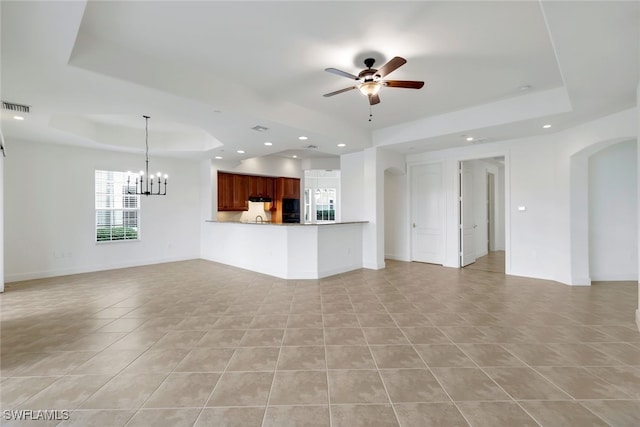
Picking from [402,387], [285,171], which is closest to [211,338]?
[402,387]

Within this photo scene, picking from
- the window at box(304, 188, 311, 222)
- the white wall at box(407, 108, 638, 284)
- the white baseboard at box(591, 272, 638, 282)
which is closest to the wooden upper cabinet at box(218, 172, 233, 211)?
the window at box(304, 188, 311, 222)

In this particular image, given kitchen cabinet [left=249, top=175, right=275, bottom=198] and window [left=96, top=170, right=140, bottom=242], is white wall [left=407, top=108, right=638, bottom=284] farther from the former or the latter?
window [left=96, top=170, right=140, bottom=242]

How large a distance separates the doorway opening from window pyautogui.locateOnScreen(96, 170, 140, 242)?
7641 mm

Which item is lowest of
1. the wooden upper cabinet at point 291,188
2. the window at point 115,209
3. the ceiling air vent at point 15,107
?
the window at point 115,209

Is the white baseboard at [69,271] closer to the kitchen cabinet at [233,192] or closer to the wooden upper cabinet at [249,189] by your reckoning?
the kitchen cabinet at [233,192]

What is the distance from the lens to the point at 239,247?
648cm

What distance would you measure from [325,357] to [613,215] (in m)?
5.98

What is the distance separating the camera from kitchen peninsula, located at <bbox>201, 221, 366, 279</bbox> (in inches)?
210

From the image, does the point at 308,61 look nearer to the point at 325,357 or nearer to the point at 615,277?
the point at 325,357

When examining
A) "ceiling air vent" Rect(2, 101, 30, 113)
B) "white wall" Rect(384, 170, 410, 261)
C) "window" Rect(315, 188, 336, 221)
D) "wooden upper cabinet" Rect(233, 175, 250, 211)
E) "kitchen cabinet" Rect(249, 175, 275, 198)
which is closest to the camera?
"ceiling air vent" Rect(2, 101, 30, 113)

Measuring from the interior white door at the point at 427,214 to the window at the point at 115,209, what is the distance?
678cm

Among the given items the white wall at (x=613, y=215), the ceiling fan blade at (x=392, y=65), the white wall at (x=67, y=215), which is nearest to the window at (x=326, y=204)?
the white wall at (x=67, y=215)

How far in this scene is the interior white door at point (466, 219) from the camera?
250 inches

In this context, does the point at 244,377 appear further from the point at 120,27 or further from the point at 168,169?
the point at 168,169
